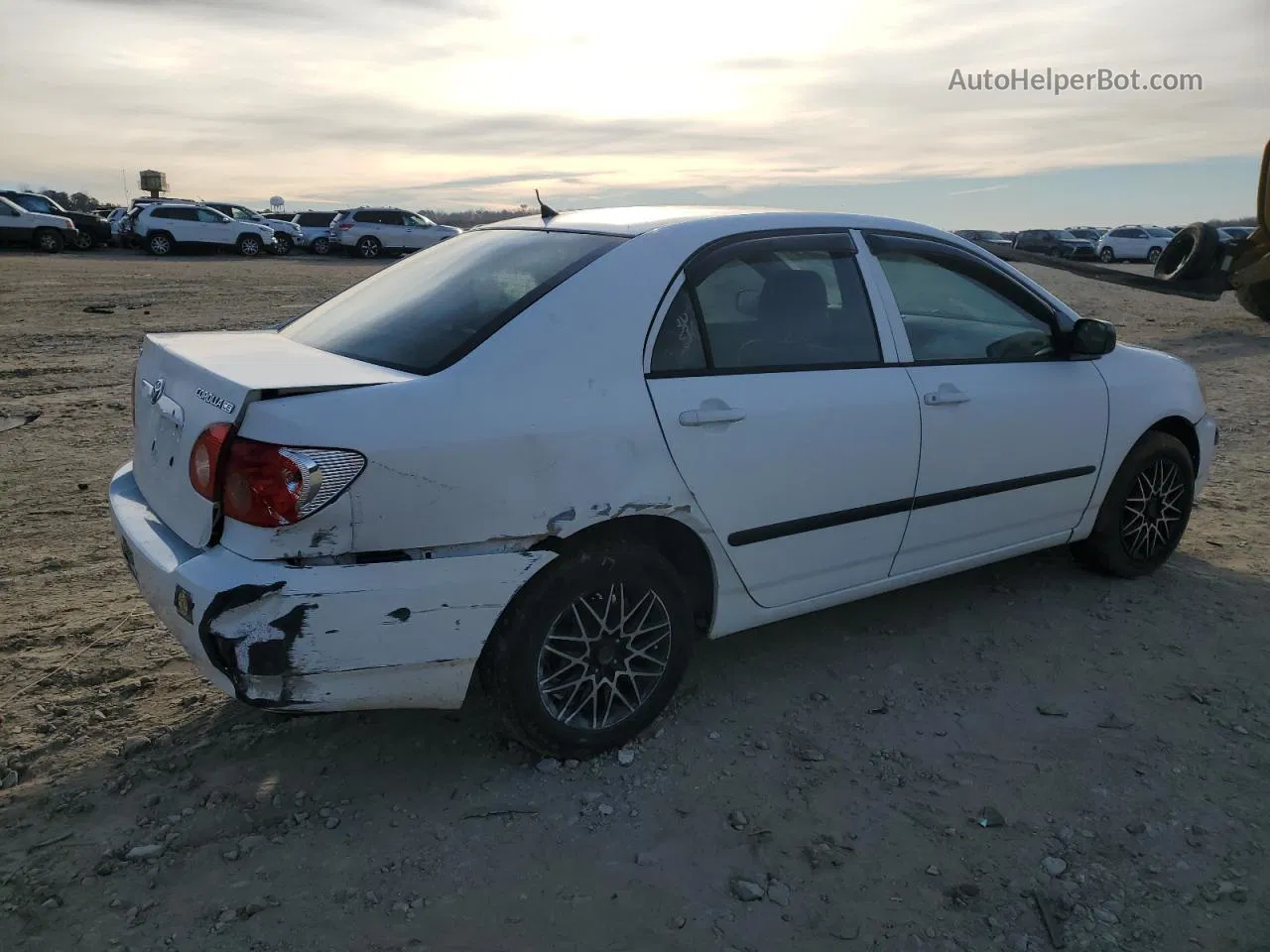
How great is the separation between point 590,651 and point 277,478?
3.53 ft

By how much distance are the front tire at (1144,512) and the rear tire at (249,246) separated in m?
32.0

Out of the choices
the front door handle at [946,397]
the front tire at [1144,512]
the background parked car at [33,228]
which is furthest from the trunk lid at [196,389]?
the background parked car at [33,228]

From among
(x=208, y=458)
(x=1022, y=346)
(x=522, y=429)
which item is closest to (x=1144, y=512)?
(x=1022, y=346)

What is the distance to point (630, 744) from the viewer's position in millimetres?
3299

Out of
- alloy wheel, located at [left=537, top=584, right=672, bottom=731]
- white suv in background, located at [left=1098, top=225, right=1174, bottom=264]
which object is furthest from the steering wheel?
white suv in background, located at [left=1098, top=225, right=1174, bottom=264]

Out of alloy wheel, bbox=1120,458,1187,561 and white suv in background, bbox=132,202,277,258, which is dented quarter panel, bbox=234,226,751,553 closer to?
alloy wheel, bbox=1120,458,1187,561

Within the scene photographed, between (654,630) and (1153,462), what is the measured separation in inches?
110

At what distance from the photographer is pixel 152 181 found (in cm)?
5341

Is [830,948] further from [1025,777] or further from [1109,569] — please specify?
[1109,569]

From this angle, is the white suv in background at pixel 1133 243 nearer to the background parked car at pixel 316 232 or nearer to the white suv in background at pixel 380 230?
the white suv in background at pixel 380 230

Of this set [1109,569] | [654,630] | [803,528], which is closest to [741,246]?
[803,528]

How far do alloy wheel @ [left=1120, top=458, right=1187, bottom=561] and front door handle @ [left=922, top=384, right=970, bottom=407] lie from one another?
1.37 metres

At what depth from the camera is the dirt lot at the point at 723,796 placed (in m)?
2.53

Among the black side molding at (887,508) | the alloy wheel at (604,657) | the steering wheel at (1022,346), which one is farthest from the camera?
the steering wheel at (1022,346)
